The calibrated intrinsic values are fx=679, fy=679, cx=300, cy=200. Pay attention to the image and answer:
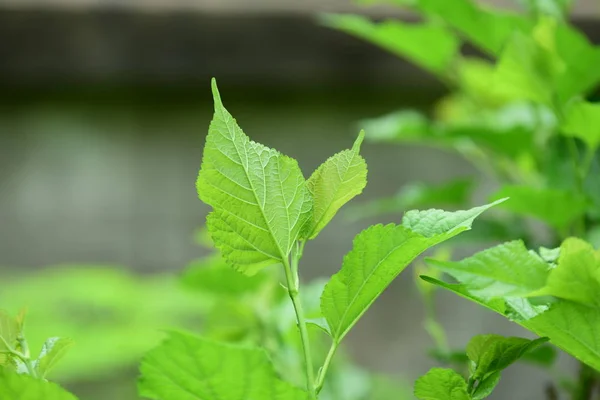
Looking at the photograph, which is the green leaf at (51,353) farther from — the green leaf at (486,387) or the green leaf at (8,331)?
the green leaf at (486,387)

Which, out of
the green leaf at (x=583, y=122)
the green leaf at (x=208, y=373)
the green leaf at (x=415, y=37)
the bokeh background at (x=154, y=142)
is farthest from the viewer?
the bokeh background at (x=154, y=142)

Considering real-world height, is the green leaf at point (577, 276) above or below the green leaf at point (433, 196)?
above

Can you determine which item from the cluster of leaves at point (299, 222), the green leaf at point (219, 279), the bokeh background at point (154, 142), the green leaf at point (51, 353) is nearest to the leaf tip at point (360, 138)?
the cluster of leaves at point (299, 222)

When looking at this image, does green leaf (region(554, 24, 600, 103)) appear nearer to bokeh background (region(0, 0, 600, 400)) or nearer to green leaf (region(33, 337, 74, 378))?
green leaf (region(33, 337, 74, 378))

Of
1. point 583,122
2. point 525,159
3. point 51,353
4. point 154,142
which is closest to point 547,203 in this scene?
point 583,122

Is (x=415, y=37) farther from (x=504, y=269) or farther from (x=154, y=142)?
(x=154, y=142)

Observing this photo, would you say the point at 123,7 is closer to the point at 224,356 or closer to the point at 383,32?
the point at 383,32
